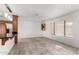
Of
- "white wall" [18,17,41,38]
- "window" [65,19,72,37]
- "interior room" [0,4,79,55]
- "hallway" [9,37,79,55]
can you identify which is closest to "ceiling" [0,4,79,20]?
"interior room" [0,4,79,55]

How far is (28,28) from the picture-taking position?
1282cm

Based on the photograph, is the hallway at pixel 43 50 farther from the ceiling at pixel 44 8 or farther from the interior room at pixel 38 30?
the ceiling at pixel 44 8

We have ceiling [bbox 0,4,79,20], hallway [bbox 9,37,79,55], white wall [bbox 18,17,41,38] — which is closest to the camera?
hallway [bbox 9,37,79,55]

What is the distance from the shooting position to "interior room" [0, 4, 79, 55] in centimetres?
529

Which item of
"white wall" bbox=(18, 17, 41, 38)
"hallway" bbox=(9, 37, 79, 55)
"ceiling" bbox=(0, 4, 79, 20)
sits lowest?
"hallway" bbox=(9, 37, 79, 55)

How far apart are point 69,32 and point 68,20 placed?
0.90 m

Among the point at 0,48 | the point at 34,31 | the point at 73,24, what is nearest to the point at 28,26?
the point at 34,31

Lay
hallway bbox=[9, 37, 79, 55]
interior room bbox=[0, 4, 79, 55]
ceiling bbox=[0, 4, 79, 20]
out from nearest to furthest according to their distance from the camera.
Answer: hallway bbox=[9, 37, 79, 55] → interior room bbox=[0, 4, 79, 55] → ceiling bbox=[0, 4, 79, 20]

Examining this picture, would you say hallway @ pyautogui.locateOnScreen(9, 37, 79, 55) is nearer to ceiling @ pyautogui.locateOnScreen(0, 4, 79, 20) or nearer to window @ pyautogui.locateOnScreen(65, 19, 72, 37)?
window @ pyautogui.locateOnScreen(65, 19, 72, 37)

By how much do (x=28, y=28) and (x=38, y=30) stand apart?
157 cm

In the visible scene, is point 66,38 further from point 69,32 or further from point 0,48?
point 0,48

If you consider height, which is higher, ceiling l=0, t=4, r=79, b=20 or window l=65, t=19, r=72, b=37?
ceiling l=0, t=4, r=79, b=20

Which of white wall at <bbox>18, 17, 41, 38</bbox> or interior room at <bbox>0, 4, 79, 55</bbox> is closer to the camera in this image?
interior room at <bbox>0, 4, 79, 55</bbox>
